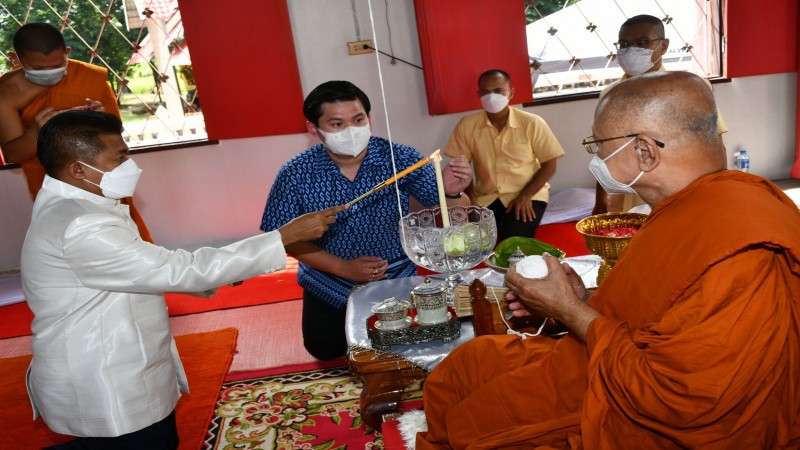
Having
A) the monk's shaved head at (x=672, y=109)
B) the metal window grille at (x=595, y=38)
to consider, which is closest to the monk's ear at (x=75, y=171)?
the monk's shaved head at (x=672, y=109)

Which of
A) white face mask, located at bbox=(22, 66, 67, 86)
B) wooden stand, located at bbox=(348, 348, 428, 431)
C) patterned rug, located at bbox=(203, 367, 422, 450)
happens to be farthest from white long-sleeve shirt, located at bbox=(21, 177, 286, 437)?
white face mask, located at bbox=(22, 66, 67, 86)

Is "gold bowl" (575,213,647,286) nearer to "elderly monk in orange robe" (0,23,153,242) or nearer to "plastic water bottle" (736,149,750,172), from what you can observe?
"elderly monk in orange robe" (0,23,153,242)

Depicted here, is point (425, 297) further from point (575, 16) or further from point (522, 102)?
point (575, 16)

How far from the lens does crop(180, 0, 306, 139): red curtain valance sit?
451cm

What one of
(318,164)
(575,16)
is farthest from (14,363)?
(575,16)

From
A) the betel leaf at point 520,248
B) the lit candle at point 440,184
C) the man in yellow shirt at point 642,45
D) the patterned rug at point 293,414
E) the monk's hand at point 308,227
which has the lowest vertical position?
the patterned rug at point 293,414

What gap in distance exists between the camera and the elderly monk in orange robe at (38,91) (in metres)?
3.41

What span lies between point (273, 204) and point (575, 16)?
348 cm

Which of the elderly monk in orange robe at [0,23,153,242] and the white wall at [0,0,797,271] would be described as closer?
the elderly monk in orange robe at [0,23,153,242]

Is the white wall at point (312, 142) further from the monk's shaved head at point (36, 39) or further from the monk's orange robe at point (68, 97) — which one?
the monk's shaved head at point (36, 39)

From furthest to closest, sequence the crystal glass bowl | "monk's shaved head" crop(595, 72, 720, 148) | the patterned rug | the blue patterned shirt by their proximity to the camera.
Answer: the blue patterned shirt, the patterned rug, the crystal glass bowl, "monk's shaved head" crop(595, 72, 720, 148)

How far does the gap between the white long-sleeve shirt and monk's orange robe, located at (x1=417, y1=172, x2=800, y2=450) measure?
1001 millimetres

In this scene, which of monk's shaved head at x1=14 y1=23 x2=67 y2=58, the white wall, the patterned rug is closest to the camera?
the patterned rug

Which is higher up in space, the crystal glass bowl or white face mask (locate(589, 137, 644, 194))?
white face mask (locate(589, 137, 644, 194))
